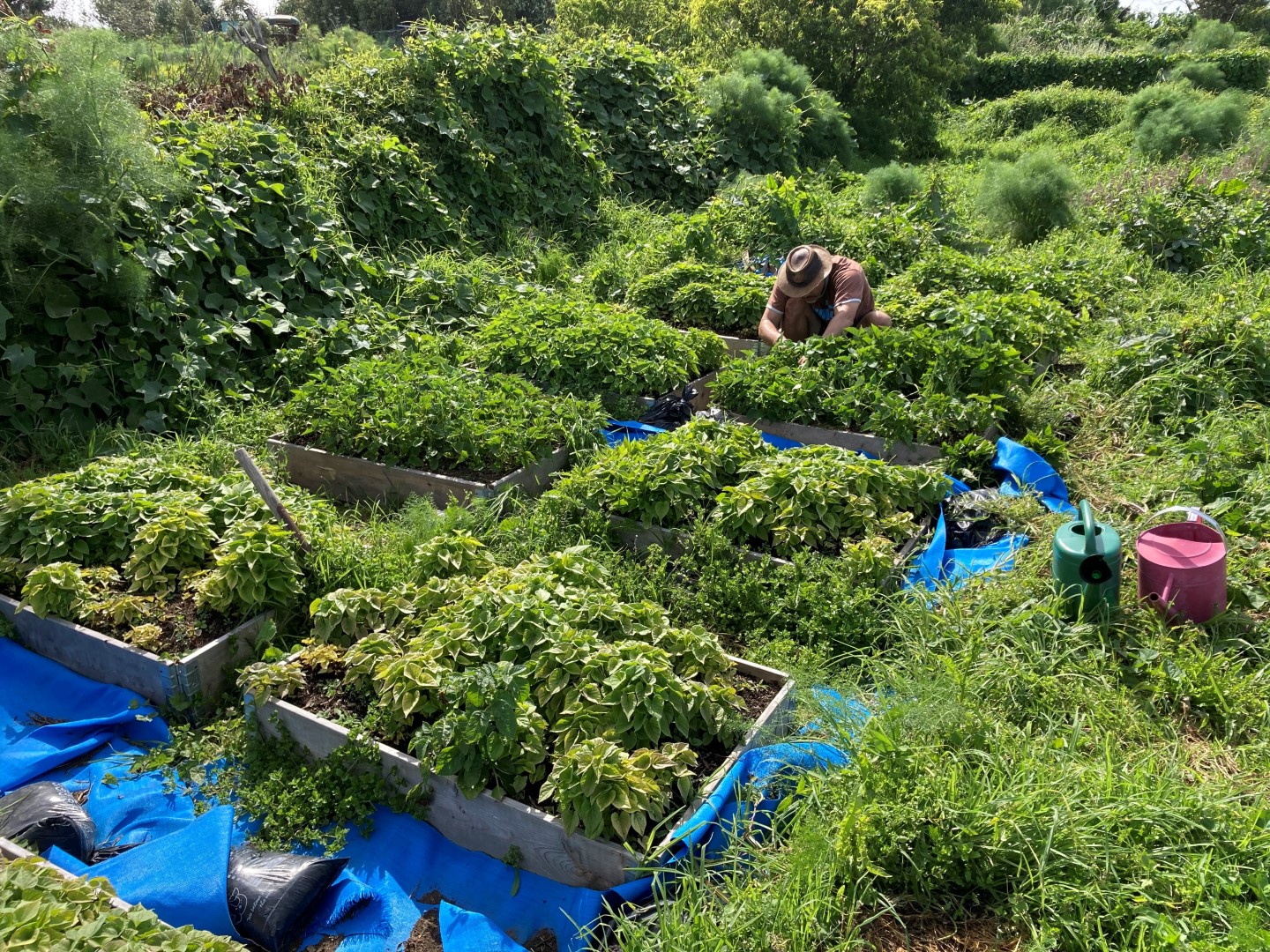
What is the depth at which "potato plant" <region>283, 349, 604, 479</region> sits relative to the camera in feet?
18.3

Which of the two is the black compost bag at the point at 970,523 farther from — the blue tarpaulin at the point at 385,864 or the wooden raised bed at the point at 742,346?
the wooden raised bed at the point at 742,346

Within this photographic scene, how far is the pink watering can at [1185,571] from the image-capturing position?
392 cm

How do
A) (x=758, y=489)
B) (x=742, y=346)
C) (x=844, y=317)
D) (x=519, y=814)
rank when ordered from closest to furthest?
(x=519, y=814) < (x=758, y=489) < (x=844, y=317) < (x=742, y=346)

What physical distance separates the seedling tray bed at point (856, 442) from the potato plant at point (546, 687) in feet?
8.40

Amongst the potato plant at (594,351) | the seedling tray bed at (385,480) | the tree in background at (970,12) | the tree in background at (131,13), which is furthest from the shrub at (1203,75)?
the tree in background at (131,13)

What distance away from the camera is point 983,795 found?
285 cm

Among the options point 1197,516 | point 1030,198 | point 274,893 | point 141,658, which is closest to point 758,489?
point 1197,516

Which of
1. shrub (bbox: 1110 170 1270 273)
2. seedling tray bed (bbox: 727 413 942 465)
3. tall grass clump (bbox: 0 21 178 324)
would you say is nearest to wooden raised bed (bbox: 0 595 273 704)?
tall grass clump (bbox: 0 21 178 324)

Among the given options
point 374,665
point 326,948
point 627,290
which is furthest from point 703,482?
point 627,290

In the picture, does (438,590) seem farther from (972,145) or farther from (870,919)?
(972,145)

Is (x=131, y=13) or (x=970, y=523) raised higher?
(x=131, y=13)

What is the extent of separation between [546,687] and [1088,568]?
2.56 meters

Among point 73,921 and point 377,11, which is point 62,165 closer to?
point 73,921

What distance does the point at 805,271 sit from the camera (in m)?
6.94
